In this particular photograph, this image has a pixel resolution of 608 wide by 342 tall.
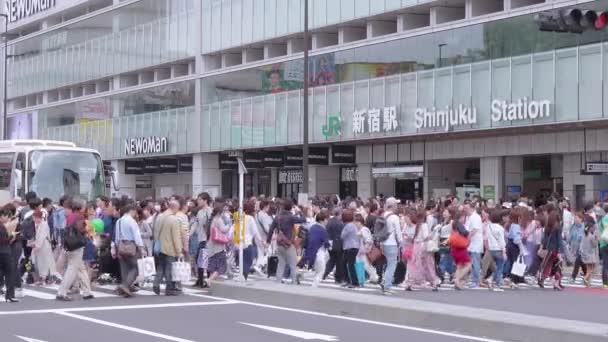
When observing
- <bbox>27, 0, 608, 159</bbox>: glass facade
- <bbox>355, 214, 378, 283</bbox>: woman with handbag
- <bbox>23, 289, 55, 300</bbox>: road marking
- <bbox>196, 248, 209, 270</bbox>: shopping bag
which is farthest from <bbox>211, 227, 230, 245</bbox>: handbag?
<bbox>27, 0, 608, 159</bbox>: glass facade

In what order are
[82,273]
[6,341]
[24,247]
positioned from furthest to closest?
[24,247], [82,273], [6,341]

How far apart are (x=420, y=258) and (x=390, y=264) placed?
2.64 feet

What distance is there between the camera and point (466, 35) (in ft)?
123

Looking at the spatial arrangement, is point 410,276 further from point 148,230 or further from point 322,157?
point 322,157

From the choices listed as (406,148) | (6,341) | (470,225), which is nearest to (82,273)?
(6,341)

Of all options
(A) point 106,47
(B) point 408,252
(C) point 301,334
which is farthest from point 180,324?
(A) point 106,47

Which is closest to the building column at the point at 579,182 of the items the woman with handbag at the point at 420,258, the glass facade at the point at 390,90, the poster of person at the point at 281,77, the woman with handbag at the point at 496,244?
the glass facade at the point at 390,90

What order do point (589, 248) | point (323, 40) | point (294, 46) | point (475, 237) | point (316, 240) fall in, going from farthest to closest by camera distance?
point (294, 46)
point (323, 40)
point (589, 248)
point (316, 240)
point (475, 237)

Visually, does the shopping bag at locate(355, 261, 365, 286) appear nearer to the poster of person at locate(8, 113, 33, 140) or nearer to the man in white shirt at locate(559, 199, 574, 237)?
the man in white shirt at locate(559, 199, 574, 237)

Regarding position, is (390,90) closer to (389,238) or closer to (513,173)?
(513,173)

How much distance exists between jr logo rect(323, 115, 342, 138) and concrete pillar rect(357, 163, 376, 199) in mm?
3063

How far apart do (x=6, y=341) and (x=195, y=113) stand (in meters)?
40.1

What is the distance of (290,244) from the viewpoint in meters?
21.4

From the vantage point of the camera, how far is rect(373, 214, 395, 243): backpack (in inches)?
819
